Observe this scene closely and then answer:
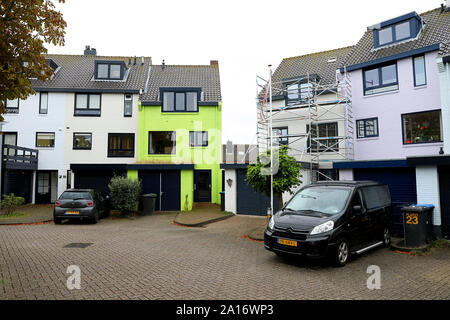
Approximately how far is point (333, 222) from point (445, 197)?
17.6 feet

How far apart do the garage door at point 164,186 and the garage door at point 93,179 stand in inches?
101

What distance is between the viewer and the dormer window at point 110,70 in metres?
22.7

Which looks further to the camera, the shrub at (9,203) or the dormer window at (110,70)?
the dormer window at (110,70)

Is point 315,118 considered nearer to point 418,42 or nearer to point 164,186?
point 418,42

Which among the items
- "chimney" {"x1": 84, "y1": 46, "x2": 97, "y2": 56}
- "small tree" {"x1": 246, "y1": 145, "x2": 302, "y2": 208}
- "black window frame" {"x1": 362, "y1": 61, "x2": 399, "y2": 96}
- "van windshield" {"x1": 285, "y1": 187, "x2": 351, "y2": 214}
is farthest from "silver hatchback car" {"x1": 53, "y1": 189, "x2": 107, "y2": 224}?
"chimney" {"x1": 84, "y1": 46, "x2": 97, "y2": 56}

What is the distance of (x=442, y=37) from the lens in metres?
14.2

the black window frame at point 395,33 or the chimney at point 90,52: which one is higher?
the chimney at point 90,52

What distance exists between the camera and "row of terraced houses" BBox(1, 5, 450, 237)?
1448cm

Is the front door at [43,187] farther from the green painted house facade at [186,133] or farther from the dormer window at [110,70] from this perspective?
the dormer window at [110,70]

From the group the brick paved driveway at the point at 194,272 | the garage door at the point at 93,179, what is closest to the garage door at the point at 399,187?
the brick paved driveway at the point at 194,272

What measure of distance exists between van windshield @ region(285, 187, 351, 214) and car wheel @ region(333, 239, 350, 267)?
0.75 meters

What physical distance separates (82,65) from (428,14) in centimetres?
2474

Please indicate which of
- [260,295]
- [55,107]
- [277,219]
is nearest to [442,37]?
[277,219]

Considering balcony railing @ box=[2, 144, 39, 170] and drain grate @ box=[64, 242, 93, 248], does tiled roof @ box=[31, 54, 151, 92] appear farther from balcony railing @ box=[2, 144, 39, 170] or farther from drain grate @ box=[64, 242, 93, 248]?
drain grate @ box=[64, 242, 93, 248]
